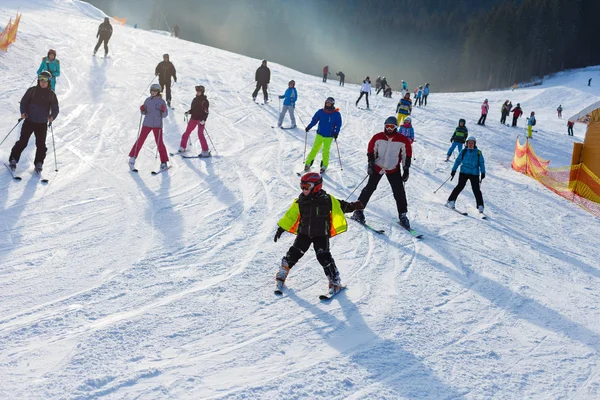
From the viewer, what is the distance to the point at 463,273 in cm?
684

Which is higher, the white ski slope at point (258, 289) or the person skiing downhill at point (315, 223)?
the person skiing downhill at point (315, 223)

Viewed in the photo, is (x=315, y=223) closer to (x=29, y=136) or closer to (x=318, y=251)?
(x=318, y=251)

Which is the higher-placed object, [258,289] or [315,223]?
[315,223]

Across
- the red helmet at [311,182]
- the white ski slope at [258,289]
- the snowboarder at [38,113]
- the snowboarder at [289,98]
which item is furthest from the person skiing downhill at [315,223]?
the snowboarder at [289,98]

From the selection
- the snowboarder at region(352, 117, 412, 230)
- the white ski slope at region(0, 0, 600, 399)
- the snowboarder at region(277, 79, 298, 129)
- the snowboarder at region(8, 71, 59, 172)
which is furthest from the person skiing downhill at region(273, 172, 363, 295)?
the snowboarder at region(277, 79, 298, 129)

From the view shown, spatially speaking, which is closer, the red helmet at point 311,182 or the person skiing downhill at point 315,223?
the red helmet at point 311,182

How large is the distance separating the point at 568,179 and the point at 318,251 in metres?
11.2

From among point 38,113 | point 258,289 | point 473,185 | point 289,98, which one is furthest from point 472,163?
point 38,113

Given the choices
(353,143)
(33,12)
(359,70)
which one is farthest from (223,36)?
Answer: (353,143)

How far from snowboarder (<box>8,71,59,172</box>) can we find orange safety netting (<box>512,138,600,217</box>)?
1096cm

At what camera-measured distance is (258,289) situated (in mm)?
5711

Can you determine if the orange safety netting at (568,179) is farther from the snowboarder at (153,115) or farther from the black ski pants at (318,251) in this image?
the snowboarder at (153,115)

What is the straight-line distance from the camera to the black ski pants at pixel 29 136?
27.5ft

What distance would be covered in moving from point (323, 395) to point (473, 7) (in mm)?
138876
